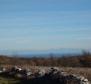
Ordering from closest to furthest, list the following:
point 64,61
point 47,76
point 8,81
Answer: point 47,76, point 8,81, point 64,61

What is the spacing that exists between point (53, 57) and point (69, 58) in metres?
2.60

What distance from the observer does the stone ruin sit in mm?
22562

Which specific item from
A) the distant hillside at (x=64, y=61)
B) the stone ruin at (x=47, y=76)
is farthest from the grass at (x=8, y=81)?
the distant hillside at (x=64, y=61)

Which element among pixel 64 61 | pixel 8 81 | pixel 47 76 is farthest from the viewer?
pixel 64 61

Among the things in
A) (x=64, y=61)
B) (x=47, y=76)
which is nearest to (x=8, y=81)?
(x=47, y=76)

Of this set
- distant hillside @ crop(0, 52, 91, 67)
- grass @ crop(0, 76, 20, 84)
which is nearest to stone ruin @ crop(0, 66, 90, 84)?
grass @ crop(0, 76, 20, 84)

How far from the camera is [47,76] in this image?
25.5 m

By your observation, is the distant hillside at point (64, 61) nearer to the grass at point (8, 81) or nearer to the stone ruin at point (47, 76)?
the stone ruin at point (47, 76)

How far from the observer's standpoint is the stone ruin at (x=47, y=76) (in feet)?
74.0

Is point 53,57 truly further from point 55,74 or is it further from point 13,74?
point 55,74

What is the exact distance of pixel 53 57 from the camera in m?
41.0

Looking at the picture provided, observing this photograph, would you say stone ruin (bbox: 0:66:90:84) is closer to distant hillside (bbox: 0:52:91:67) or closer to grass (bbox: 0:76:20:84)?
grass (bbox: 0:76:20:84)

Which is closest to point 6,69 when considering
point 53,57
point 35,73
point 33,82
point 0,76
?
point 0,76

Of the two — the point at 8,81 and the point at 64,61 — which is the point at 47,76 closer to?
the point at 8,81
